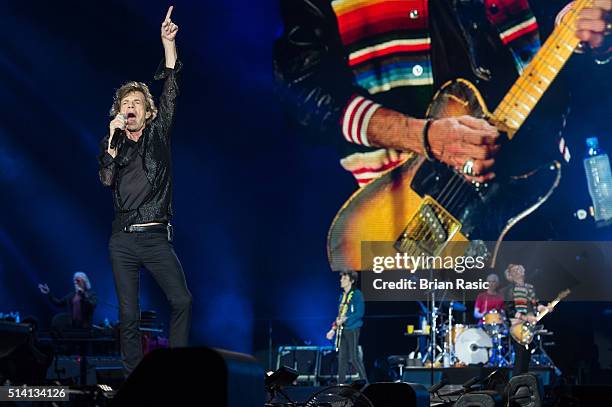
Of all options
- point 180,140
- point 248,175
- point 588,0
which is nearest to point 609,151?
point 588,0

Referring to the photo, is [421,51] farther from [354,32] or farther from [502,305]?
[502,305]

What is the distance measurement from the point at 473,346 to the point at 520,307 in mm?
1146

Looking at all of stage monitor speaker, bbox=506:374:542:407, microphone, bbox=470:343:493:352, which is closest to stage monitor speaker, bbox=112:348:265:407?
stage monitor speaker, bbox=506:374:542:407

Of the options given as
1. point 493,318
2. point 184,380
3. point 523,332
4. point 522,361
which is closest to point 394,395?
point 184,380

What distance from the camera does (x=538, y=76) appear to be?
16078 mm

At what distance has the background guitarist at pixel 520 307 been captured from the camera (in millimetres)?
13070

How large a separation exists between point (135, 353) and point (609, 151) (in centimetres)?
1265

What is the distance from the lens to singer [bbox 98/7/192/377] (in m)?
4.91

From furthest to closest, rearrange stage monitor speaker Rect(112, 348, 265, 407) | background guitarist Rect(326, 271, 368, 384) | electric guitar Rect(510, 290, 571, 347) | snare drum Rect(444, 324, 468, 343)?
background guitarist Rect(326, 271, 368, 384)
snare drum Rect(444, 324, 468, 343)
electric guitar Rect(510, 290, 571, 347)
stage monitor speaker Rect(112, 348, 265, 407)

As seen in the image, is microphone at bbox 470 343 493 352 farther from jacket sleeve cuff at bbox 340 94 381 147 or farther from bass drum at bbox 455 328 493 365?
jacket sleeve cuff at bbox 340 94 381 147

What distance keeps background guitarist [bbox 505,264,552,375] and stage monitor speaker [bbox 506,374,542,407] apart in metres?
6.21

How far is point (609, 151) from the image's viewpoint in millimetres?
15961

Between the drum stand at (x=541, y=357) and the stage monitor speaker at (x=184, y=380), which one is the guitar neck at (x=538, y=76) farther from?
the stage monitor speaker at (x=184, y=380)

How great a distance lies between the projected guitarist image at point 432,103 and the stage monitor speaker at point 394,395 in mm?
10461
